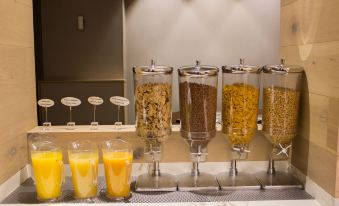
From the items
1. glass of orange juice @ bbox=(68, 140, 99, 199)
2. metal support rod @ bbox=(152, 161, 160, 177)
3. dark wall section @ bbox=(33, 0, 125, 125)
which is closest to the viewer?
glass of orange juice @ bbox=(68, 140, 99, 199)

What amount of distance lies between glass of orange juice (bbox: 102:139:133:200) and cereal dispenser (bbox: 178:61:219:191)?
217 mm

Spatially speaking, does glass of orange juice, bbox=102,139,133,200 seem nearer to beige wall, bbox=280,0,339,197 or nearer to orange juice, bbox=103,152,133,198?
orange juice, bbox=103,152,133,198

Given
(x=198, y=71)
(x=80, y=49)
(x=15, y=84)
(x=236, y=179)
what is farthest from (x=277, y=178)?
(x=80, y=49)

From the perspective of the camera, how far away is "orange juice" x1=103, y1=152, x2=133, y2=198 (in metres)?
1.31

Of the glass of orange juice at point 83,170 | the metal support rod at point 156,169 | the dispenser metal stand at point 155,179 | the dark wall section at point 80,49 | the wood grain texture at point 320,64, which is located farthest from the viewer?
the dark wall section at point 80,49

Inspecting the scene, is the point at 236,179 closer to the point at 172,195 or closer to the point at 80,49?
the point at 172,195

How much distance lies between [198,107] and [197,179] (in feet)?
1.03

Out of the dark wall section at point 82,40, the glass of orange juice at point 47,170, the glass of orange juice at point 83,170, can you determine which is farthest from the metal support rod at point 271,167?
the dark wall section at point 82,40

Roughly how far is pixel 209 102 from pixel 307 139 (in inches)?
15.7

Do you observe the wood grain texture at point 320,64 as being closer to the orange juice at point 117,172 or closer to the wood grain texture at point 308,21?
the wood grain texture at point 308,21

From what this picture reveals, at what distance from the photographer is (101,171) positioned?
156 centimetres

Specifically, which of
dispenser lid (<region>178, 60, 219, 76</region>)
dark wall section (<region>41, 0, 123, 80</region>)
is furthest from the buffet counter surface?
dark wall section (<region>41, 0, 123, 80</region>)

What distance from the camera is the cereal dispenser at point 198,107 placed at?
53.1 inches

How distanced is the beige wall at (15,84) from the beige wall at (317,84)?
3.58ft
